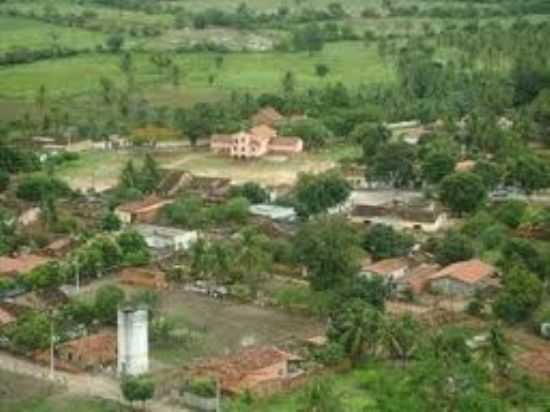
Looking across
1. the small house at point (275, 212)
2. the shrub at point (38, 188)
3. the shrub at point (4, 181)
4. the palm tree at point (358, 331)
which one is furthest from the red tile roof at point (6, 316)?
the shrub at point (4, 181)

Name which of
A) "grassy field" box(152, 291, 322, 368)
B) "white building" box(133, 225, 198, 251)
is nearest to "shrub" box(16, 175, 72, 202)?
"white building" box(133, 225, 198, 251)

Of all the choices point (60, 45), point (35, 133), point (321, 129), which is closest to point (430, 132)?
point (321, 129)

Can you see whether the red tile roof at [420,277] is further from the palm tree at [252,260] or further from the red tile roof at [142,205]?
the red tile roof at [142,205]

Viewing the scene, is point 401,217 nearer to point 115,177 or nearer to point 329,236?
point 329,236

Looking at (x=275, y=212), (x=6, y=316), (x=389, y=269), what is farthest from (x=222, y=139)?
(x=6, y=316)

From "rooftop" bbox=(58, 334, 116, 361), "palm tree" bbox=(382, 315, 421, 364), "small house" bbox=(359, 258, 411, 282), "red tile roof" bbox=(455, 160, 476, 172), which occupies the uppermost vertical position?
"palm tree" bbox=(382, 315, 421, 364)

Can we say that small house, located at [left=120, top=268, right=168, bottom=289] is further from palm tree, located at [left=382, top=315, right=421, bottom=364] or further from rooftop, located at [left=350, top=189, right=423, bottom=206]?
rooftop, located at [left=350, top=189, right=423, bottom=206]

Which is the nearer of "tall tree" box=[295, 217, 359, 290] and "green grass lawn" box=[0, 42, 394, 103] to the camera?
"tall tree" box=[295, 217, 359, 290]
